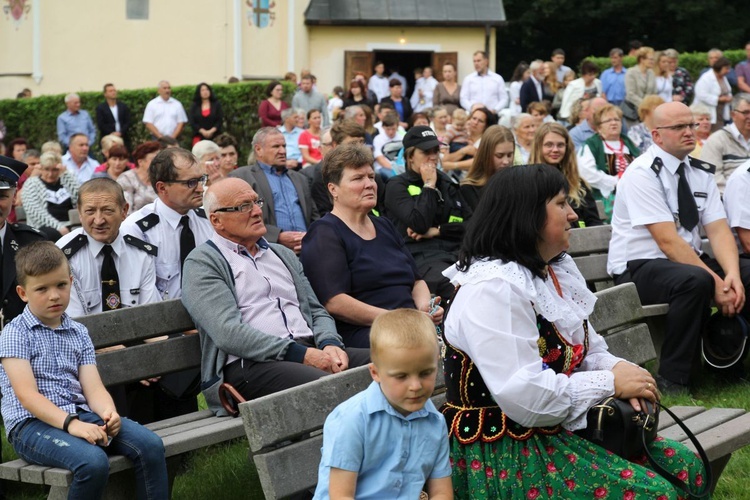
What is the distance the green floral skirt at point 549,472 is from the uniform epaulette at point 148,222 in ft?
10.2

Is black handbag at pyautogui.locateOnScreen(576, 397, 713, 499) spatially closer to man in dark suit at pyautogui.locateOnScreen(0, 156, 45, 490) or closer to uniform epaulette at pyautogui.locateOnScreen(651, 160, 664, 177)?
man in dark suit at pyautogui.locateOnScreen(0, 156, 45, 490)

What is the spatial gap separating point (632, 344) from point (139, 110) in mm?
19552

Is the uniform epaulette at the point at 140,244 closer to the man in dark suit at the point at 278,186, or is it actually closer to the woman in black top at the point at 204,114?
the man in dark suit at the point at 278,186

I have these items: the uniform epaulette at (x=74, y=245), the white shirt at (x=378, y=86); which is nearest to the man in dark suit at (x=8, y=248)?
the uniform epaulette at (x=74, y=245)

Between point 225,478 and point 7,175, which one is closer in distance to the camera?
point 7,175

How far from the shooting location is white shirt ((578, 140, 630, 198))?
10922mm

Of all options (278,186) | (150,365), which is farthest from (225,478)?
(278,186)

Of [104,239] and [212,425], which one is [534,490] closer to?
[212,425]

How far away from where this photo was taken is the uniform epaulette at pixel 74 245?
5.87 m

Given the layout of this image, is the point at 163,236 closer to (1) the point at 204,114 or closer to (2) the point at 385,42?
(1) the point at 204,114

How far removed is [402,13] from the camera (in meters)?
29.7

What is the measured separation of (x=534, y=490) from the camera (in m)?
3.86

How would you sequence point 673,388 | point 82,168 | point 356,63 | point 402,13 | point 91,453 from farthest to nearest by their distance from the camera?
1. point 402,13
2. point 356,63
3. point 82,168
4. point 673,388
5. point 91,453

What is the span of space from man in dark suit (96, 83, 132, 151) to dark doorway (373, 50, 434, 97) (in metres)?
9.54
